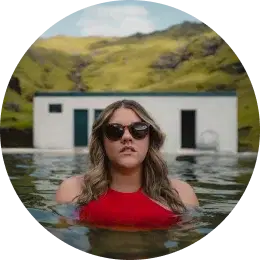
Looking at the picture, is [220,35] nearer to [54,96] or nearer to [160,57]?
[160,57]

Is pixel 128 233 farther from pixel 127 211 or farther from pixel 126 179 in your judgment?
pixel 126 179

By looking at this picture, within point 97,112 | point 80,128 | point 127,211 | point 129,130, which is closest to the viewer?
point 129,130

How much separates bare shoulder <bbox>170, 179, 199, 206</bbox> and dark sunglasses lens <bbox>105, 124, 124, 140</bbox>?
16.9 inches

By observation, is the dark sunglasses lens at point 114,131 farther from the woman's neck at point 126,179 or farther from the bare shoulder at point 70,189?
the bare shoulder at point 70,189

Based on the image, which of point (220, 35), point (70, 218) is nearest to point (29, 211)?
point (70, 218)

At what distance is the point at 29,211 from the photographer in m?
4.02

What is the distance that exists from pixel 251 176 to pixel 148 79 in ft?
2.55

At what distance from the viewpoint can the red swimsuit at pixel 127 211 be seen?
3.79 m

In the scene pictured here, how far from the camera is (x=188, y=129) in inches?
159

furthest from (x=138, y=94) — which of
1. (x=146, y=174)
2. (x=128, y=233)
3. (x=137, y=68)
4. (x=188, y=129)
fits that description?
(x=128, y=233)

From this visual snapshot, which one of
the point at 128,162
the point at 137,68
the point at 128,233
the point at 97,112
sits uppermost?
the point at 137,68

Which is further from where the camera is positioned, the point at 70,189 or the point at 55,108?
the point at 55,108

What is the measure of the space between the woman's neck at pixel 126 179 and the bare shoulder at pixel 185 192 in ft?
0.64

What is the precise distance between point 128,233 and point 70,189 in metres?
0.39
